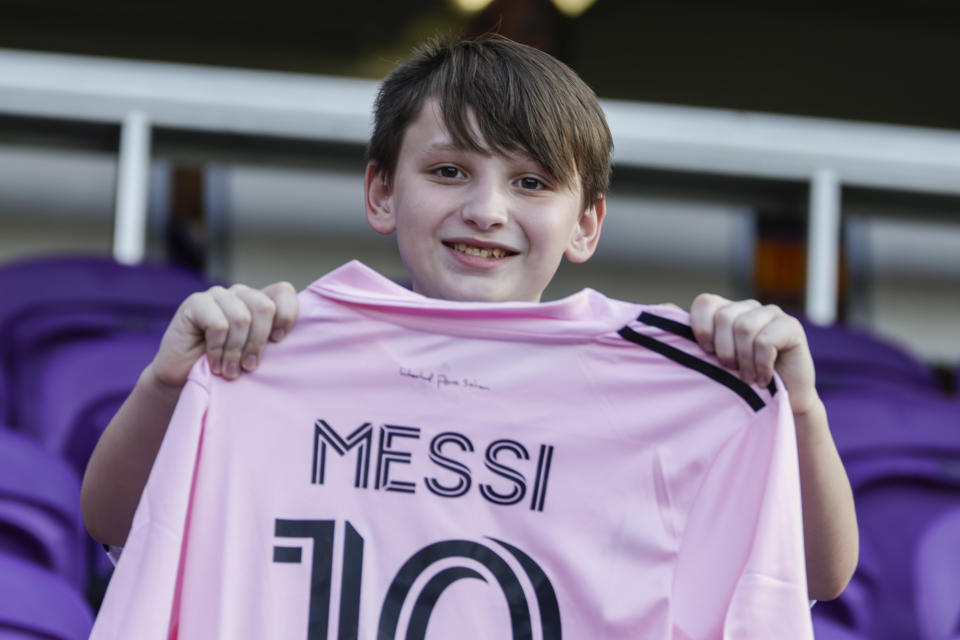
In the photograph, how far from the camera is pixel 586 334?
146 centimetres

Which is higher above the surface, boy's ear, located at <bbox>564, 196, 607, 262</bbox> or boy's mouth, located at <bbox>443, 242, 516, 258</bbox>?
boy's ear, located at <bbox>564, 196, 607, 262</bbox>

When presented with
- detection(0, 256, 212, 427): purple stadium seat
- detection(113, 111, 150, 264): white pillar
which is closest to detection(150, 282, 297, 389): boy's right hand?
detection(0, 256, 212, 427): purple stadium seat

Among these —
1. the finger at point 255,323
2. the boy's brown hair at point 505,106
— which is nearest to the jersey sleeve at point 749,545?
the boy's brown hair at point 505,106

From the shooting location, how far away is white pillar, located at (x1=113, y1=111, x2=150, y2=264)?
4219mm

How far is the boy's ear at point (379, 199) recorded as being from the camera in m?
1.63

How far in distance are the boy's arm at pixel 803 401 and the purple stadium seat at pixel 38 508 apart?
1.14 m

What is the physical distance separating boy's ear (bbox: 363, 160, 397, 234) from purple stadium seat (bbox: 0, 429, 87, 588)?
0.78 m

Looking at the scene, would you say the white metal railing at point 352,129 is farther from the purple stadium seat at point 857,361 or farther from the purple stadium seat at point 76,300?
the purple stadium seat at point 76,300

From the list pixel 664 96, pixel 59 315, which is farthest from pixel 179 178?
pixel 664 96

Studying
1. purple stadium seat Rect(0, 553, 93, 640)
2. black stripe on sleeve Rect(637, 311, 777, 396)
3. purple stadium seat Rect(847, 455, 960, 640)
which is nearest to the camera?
black stripe on sleeve Rect(637, 311, 777, 396)

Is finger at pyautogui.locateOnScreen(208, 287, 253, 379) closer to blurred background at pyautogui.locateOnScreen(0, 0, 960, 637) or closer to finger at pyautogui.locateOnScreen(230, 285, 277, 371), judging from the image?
finger at pyautogui.locateOnScreen(230, 285, 277, 371)

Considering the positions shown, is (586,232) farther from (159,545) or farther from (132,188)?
(132,188)

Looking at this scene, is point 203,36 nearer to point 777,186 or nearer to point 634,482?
point 777,186
